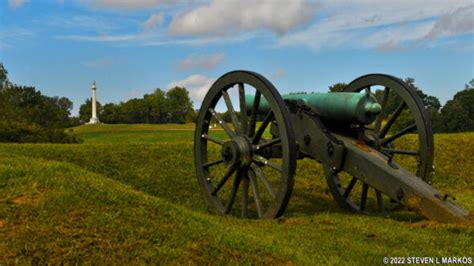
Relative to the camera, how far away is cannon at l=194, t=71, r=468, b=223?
25.6 ft

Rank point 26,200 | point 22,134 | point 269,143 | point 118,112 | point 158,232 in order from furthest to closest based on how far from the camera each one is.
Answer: point 118,112 < point 22,134 < point 269,143 < point 26,200 < point 158,232

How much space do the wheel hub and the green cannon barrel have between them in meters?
1.26

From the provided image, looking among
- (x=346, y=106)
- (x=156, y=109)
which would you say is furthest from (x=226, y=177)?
(x=156, y=109)

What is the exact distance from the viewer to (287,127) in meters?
7.90

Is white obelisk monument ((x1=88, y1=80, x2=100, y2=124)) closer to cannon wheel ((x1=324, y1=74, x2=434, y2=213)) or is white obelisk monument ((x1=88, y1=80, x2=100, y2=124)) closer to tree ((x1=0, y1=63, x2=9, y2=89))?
tree ((x1=0, y1=63, x2=9, y2=89))

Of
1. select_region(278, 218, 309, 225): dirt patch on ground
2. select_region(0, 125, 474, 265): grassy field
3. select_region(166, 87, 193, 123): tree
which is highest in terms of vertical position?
select_region(166, 87, 193, 123): tree

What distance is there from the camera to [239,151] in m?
8.95

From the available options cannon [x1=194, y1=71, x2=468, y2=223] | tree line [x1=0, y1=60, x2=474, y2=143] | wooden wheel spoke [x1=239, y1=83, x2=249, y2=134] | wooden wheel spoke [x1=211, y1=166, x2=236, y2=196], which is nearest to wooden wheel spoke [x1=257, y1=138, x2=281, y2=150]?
cannon [x1=194, y1=71, x2=468, y2=223]

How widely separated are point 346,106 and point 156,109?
4068 inches

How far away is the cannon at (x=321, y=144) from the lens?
25.6 feet

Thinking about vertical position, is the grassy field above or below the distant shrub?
below

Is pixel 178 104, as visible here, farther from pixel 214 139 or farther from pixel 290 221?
pixel 290 221

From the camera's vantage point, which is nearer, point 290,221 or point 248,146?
point 290,221

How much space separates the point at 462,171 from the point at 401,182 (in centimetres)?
1058
